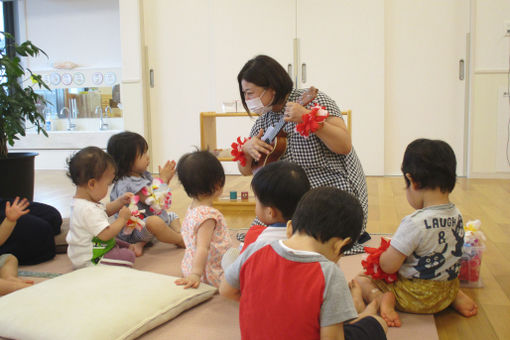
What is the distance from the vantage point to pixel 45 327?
52.3 inches

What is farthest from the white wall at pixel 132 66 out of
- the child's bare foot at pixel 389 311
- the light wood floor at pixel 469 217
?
the child's bare foot at pixel 389 311

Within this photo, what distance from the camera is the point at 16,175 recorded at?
325 cm

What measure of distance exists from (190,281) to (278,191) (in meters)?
0.57

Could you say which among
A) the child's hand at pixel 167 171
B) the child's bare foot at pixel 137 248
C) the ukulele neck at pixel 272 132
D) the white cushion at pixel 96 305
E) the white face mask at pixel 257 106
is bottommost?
the child's bare foot at pixel 137 248

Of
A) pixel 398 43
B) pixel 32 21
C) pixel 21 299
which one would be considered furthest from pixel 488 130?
pixel 32 21

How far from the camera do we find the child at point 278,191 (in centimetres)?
127

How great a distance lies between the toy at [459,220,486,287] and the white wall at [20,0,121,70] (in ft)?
17.2

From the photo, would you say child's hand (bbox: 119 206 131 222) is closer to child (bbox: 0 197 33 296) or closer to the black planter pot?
child (bbox: 0 197 33 296)

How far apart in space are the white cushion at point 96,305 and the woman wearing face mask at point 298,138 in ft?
Answer: 2.38

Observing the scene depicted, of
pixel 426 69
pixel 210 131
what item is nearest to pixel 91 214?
pixel 210 131

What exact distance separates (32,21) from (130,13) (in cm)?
194

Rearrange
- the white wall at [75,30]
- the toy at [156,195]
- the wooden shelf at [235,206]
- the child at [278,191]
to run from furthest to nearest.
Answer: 1. the white wall at [75,30]
2. the wooden shelf at [235,206]
3. the toy at [156,195]
4. the child at [278,191]

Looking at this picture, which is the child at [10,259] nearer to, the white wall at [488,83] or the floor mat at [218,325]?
the floor mat at [218,325]

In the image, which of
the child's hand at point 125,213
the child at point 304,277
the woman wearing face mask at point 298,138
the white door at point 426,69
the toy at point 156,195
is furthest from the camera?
the white door at point 426,69
